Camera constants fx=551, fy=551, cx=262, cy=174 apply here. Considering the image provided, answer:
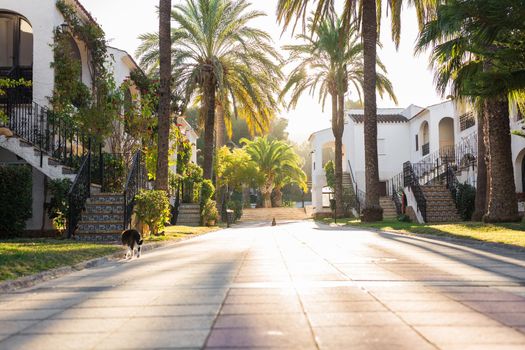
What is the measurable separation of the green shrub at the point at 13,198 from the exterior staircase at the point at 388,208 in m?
24.8

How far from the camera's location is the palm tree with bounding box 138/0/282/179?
2900cm

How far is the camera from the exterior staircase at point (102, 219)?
1496 cm

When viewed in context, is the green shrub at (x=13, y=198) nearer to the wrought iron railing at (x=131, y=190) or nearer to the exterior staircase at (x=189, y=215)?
the wrought iron railing at (x=131, y=190)

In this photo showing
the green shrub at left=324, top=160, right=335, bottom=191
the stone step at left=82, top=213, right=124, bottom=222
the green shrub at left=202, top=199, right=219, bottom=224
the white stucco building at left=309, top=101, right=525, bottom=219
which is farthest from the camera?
the green shrub at left=324, top=160, right=335, bottom=191

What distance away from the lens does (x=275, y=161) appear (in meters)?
59.5

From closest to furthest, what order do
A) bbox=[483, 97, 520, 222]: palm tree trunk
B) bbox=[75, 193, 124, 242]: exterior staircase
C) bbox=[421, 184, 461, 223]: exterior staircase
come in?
bbox=[75, 193, 124, 242]: exterior staircase, bbox=[483, 97, 520, 222]: palm tree trunk, bbox=[421, 184, 461, 223]: exterior staircase

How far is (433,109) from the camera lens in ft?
133

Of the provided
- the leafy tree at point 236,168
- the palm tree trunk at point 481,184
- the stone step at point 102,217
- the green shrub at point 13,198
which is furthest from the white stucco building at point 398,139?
the green shrub at point 13,198

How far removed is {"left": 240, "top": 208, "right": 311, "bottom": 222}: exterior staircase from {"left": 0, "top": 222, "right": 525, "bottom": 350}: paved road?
131 feet

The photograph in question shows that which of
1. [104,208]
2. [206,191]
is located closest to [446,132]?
[206,191]

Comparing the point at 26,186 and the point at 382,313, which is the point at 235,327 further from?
the point at 26,186

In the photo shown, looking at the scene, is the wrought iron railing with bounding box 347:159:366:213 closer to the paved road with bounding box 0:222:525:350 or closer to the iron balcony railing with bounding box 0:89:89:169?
the iron balcony railing with bounding box 0:89:89:169

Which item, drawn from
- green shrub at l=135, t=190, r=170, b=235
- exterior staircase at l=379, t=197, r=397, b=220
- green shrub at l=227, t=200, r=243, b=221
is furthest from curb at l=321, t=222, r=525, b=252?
green shrub at l=227, t=200, r=243, b=221

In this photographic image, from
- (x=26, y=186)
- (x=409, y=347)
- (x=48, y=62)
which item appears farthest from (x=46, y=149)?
(x=409, y=347)
